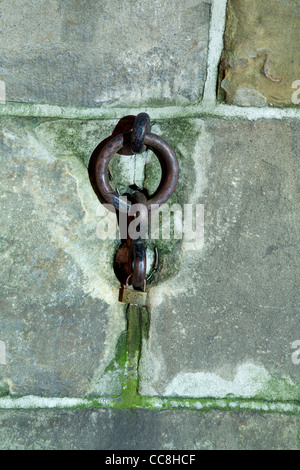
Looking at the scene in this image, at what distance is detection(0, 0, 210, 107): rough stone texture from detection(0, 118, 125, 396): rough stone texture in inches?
3.5

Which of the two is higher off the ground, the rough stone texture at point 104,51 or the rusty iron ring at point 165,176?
the rough stone texture at point 104,51

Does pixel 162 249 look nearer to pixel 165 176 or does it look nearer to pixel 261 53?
pixel 165 176

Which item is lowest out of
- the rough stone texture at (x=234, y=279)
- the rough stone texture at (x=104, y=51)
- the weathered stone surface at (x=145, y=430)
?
the weathered stone surface at (x=145, y=430)

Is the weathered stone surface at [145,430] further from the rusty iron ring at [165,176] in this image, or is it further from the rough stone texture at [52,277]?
the rusty iron ring at [165,176]

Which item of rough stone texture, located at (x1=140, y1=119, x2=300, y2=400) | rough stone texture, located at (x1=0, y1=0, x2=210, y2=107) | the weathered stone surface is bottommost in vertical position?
the weathered stone surface

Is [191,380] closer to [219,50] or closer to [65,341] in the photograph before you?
[65,341]

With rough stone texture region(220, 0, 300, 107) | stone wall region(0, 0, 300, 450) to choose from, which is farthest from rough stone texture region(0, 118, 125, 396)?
rough stone texture region(220, 0, 300, 107)

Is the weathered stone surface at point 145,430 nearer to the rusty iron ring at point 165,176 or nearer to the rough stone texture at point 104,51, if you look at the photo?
the rusty iron ring at point 165,176

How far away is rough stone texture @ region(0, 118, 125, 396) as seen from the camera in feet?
2.64

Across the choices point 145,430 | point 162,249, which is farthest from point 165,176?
point 145,430

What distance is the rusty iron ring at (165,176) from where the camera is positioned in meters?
0.73

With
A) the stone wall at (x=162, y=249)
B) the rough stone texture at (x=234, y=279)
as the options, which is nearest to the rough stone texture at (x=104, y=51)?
the stone wall at (x=162, y=249)

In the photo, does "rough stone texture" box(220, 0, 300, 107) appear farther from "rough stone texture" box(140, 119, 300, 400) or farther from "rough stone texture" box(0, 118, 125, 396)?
"rough stone texture" box(0, 118, 125, 396)

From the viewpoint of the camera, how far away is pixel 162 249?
0.82m
